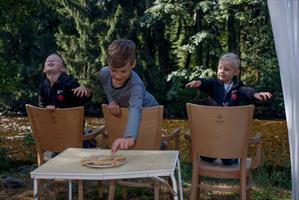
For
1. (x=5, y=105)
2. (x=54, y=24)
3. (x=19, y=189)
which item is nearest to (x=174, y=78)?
(x=54, y=24)

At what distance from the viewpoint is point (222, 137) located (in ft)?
9.66

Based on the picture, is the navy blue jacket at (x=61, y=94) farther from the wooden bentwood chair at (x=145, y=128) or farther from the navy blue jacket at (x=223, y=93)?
the navy blue jacket at (x=223, y=93)

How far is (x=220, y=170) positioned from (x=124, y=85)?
831mm

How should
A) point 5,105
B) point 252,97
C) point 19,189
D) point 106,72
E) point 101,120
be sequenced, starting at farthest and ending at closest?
point 5,105 → point 101,120 → point 19,189 → point 252,97 → point 106,72

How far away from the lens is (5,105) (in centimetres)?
1058

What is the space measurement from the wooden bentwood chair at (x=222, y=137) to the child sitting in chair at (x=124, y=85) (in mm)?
386

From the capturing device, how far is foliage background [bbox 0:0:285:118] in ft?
31.8

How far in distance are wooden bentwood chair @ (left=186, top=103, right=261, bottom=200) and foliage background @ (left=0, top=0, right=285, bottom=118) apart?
6467 mm

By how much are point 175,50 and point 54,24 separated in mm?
2858

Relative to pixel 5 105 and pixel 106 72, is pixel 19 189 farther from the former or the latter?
pixel 5 105

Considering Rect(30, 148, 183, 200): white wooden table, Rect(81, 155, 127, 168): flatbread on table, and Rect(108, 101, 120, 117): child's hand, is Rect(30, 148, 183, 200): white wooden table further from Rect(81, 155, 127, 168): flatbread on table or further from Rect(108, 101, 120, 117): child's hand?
Rect(108, 101, 120, 117): child's hand

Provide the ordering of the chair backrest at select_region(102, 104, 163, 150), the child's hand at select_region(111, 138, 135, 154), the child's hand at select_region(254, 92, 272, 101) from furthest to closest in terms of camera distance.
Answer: the child's hand at select_region(254, 92, 272, 101) → the chair backrest at select_region(102, 104, 163, 150) → the child's hand at select_region(111, 138, 135, 154)

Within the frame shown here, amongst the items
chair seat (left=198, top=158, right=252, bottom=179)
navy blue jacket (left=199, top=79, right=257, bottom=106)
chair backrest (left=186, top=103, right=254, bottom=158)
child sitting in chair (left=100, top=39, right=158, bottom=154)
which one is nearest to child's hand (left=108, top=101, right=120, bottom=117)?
child sitting in chair (left=100, top=39, right=158, bottom=154)

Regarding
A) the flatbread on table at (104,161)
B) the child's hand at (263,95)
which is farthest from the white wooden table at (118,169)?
the child's hand at (263,95)
